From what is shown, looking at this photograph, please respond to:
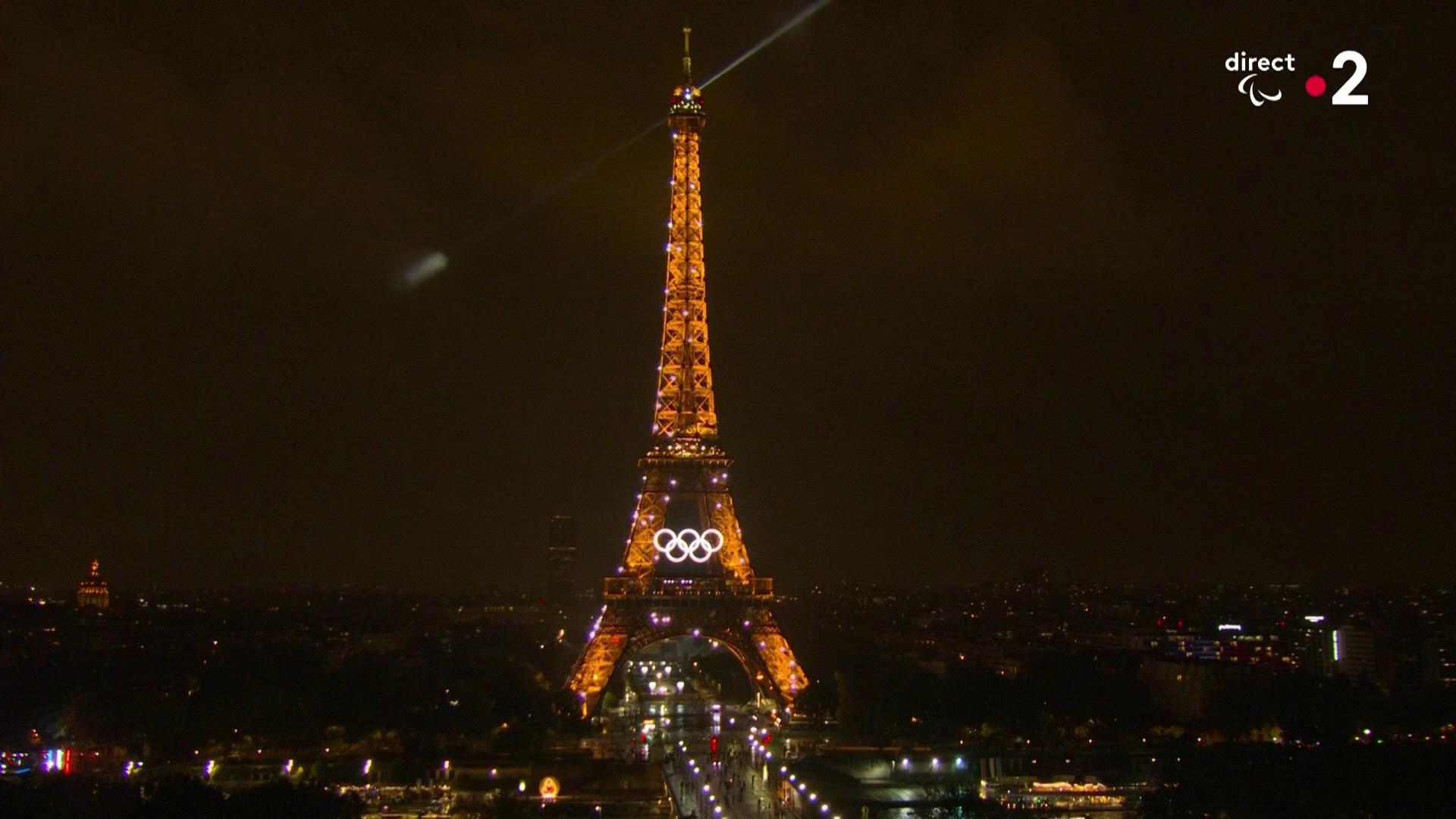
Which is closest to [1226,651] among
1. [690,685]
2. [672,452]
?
[690,685]

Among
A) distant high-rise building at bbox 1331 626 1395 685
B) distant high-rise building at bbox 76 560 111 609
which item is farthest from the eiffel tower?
distant high-rise building at bbox 76 560 111 609

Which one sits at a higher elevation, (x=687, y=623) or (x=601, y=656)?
(x=687, y=623)

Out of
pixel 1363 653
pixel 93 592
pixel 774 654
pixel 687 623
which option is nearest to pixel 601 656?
pixel 687 623

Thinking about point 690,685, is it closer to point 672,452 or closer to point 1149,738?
point 672,452

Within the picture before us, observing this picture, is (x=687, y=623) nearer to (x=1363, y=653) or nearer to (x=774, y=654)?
(x=774, y=654)

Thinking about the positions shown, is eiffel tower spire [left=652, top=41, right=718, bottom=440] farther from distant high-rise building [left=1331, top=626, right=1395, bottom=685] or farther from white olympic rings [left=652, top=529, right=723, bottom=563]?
distant high-rise building [left=1331, top=626, right=1395, bottom=685]
